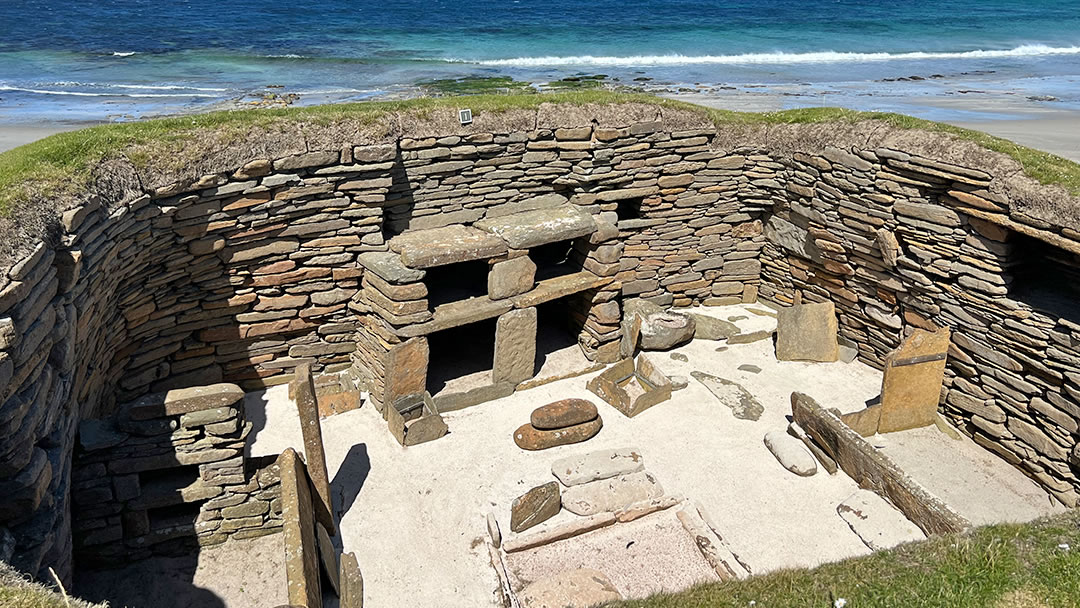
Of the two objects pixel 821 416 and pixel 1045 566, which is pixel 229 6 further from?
pixel 1045 566

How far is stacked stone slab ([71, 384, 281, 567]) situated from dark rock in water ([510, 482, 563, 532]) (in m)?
2.20

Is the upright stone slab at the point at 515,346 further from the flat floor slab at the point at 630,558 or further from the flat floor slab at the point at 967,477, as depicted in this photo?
the flat floor slab at the point at 967,477

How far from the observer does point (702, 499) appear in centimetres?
705

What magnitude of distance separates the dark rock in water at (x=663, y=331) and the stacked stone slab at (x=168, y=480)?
4980 millimetres

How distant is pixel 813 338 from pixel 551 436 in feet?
13.0

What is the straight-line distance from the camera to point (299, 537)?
17.5 ft

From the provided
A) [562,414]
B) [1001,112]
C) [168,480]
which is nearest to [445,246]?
[562,414]

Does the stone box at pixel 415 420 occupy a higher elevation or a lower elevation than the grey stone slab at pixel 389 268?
lower

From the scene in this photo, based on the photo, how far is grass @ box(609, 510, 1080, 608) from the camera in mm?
4188

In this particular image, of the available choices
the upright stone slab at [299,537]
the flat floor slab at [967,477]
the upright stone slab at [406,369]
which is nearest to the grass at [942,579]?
the upright stone slab at [299,537]

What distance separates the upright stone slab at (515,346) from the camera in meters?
8.58

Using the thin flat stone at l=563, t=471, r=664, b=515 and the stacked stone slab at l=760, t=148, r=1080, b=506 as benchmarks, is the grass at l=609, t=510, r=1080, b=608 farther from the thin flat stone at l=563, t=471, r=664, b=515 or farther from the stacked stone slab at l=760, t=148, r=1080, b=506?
the stacked stone slab at l=760, t=148, r=1080, b=506

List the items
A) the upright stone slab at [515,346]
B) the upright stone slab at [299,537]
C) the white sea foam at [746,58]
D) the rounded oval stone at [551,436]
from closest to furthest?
the upright stone slab at [299,537] → the rounded oval stone at [551,436] → the upright stone slab at [515,346] → the white sea foam at [746,58]

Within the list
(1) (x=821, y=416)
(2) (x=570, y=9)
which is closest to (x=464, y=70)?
(2) (x=570, y=9)
